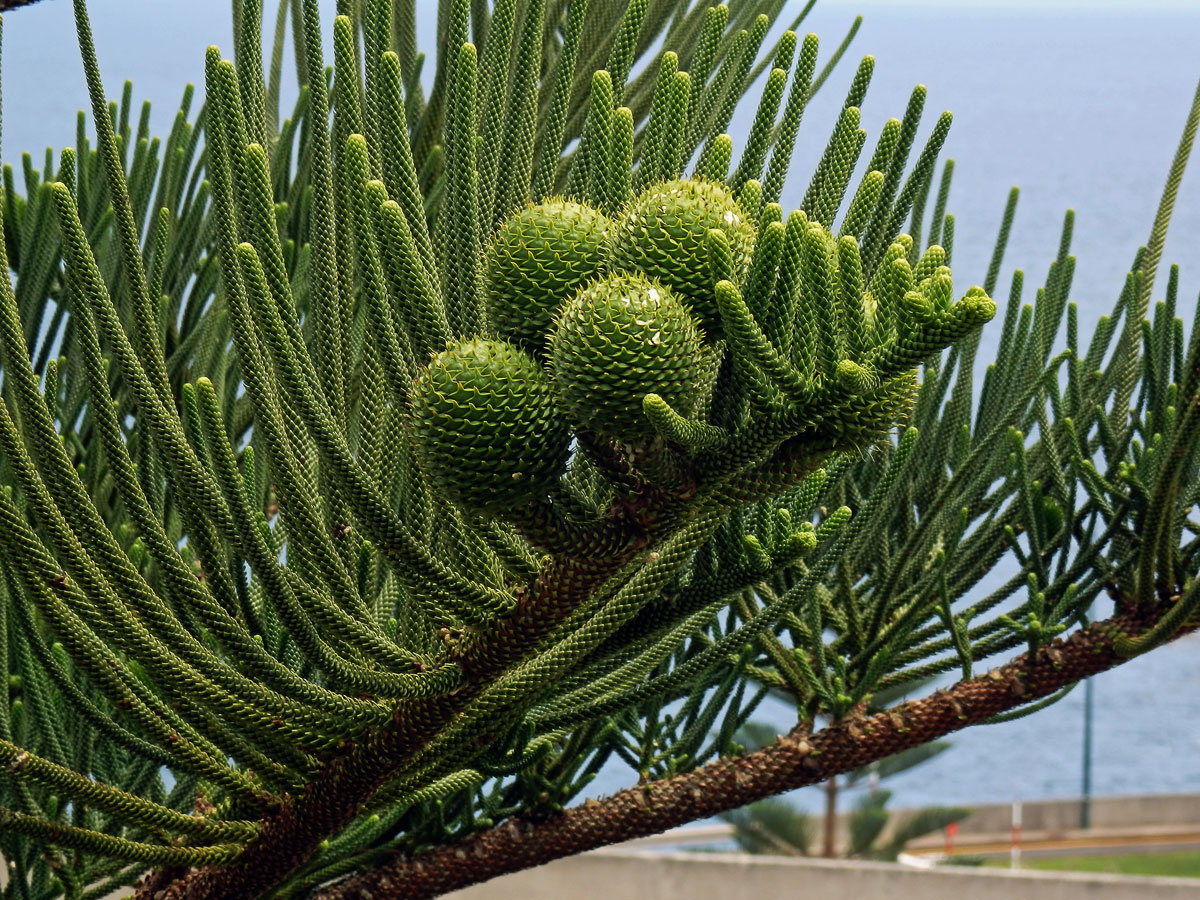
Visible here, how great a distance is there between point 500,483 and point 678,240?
0.10 metres

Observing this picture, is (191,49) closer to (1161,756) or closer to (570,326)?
(1161,756)

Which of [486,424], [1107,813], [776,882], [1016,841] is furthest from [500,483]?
[1107,813]

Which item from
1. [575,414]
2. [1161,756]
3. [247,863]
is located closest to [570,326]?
[575,414]

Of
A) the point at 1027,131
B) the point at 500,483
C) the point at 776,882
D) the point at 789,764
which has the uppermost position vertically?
the point at 1027,131

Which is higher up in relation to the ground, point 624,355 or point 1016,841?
point 624,355

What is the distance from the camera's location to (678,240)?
17.3 inches

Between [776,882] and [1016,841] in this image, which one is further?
[1016,841]

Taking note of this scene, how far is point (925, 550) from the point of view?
3.33 ft

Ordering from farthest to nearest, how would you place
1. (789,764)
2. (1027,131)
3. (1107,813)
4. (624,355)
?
(1027,131)
(1107,813)
(789,764)
(624,355)

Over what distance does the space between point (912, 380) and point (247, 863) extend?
0.44 m

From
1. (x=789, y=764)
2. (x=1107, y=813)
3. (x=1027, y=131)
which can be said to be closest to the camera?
(x=789, y=764)

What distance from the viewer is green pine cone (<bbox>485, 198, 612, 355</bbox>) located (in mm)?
461

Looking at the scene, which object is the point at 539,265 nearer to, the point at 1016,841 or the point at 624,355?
the point at 624,355

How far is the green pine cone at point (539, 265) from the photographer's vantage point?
0.46 m
